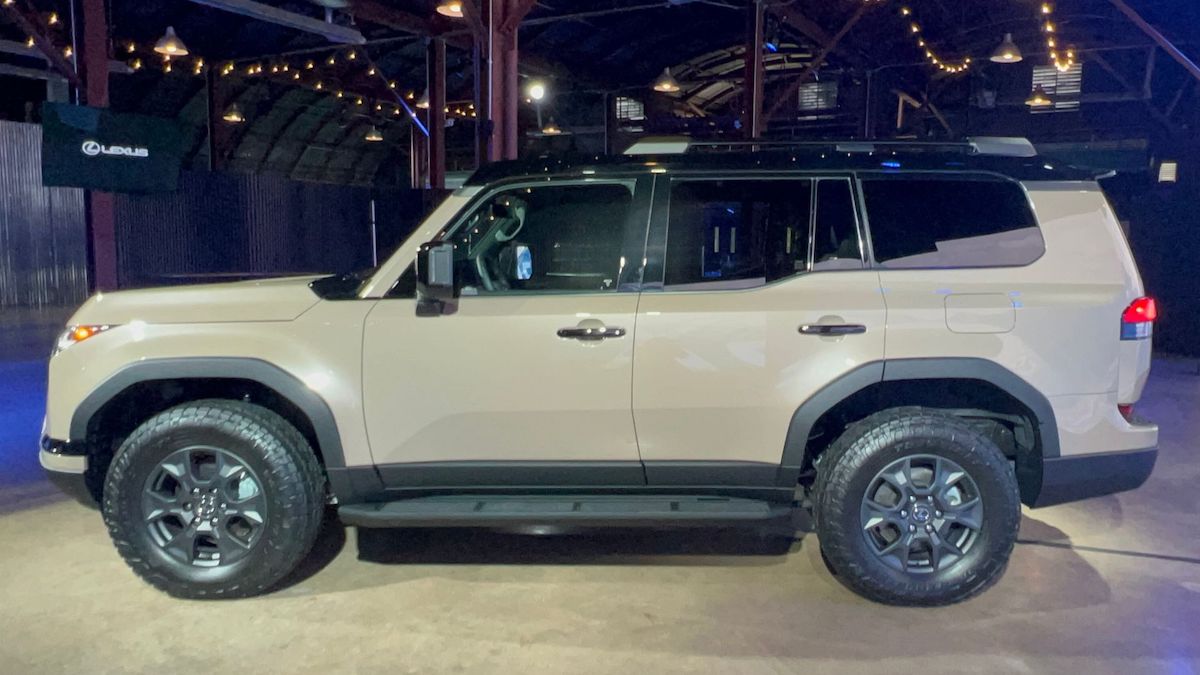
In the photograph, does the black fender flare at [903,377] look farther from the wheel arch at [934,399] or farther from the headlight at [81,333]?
the headlight at [81,333]

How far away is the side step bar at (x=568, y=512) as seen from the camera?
388 cm

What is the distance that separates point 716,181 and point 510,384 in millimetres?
1286

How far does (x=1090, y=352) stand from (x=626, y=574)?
7.50 feet

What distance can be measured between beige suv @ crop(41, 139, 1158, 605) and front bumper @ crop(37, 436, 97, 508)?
1cm

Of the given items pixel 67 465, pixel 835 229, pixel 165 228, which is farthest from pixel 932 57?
pixel 67 465

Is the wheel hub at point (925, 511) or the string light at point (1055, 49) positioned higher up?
the string light at point (1055, 49)

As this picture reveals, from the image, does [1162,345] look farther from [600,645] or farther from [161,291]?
[161,291]

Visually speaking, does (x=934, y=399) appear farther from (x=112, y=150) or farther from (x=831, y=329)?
(x=112, y=150)

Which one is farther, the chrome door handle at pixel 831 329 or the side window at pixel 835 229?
the side window at pixel 835 229

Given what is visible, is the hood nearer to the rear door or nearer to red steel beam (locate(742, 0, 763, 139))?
the rear door

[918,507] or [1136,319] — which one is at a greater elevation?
[1136,319]

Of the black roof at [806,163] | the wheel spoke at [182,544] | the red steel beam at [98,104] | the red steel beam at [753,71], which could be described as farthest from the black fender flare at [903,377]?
the red steel beam at [753,71]

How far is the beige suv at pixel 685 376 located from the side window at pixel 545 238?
8cm

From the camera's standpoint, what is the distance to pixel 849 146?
4.18 m
